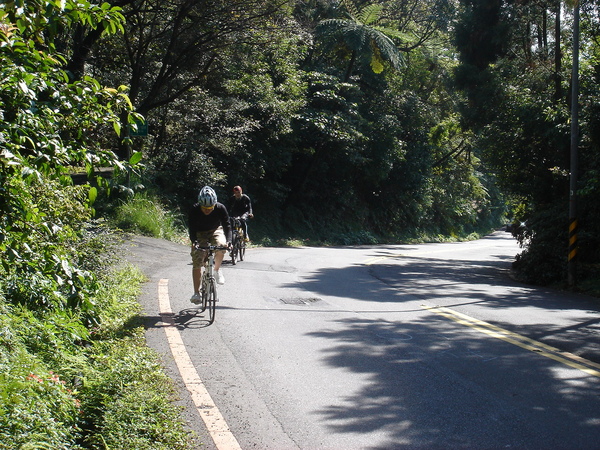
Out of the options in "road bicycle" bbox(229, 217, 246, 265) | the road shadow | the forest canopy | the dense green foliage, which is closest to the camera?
the dense green foliage

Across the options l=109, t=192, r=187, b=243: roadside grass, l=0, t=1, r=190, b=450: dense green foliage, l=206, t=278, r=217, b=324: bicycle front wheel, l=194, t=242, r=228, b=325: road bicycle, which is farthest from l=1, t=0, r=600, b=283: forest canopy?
l=206, t=278, r=217, b=324: bicycle front wheel

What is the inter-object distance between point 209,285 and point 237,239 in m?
7.13

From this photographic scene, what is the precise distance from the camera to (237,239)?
51.1 feet

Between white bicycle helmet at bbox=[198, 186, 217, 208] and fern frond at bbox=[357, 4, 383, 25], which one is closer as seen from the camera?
white bicycle helmet at bbox=[198, 186, 217, 208]

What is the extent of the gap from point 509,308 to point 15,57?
29.9 ft

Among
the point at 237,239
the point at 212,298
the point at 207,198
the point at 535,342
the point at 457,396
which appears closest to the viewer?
the point at 457,396

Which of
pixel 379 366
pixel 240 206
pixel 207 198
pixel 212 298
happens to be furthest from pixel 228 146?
pixel 379 366

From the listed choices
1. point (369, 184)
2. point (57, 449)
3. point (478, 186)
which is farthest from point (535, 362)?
point (478, 186)

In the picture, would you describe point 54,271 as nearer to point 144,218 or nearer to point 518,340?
point 518,340

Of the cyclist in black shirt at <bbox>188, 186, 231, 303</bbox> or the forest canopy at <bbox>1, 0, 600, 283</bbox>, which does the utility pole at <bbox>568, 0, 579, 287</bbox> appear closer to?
the forest canopy at <bbox>1, 0, 600, 283</bbox>

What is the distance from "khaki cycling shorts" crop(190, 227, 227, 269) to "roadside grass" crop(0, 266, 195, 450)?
2.16 m

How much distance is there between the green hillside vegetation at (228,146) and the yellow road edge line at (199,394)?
0.28m

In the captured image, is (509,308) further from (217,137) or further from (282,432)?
(217,137)

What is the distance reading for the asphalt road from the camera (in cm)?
481
